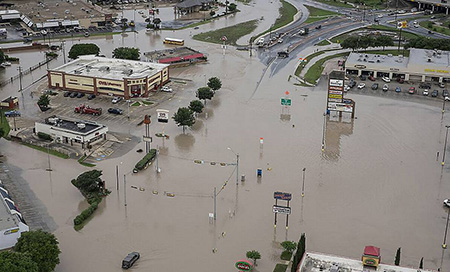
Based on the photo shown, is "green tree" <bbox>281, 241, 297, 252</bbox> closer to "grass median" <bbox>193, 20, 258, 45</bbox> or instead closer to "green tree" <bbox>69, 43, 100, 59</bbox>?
"green tree" <bbox>69, 43, 100, 59</bbox>

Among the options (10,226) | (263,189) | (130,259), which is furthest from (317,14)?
(10,226)

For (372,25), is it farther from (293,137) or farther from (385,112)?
(293,137)

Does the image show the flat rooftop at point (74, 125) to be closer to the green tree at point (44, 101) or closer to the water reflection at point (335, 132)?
the green tree at point (44, 101)

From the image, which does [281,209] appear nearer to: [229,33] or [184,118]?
[184,118]

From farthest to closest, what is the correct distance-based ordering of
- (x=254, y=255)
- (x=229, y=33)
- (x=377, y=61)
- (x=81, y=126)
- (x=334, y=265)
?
(x=229, y=33)
(x=377, y=61)
(x=81, y=126)
(x=254, y=255)
(x=334, y=265)

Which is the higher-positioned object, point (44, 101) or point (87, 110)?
point (44, 101)

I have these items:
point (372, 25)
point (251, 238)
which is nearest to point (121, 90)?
point (251, 238)
